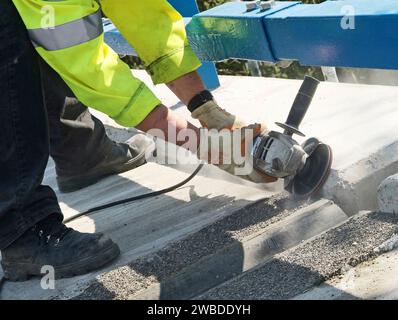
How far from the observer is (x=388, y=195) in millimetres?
2773

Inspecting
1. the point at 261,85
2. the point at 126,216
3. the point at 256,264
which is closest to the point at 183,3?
the point at 261,85

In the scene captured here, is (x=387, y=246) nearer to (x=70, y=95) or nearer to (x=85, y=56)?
(x=85, y=56)

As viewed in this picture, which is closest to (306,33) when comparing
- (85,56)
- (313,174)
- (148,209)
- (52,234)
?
(313,174)

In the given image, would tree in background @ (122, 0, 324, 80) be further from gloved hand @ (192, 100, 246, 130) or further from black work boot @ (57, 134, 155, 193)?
gloved hand @ (192, 100, 246, 130)

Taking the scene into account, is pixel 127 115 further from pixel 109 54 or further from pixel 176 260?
pixel 176 260

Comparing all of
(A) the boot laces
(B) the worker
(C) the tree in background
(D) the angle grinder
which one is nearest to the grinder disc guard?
(D) the angle grinder

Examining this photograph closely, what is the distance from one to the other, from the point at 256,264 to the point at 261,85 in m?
1.83

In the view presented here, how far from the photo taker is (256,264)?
2.71m

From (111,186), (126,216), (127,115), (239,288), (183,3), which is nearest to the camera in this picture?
(239,288)

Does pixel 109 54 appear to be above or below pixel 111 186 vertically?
above

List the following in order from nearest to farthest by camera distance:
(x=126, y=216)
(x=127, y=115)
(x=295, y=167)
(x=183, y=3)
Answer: (x=127, y=115), (x=295, y=167), (x=126, y=216), (x=183, y=3)

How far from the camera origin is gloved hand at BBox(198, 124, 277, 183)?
9.02ft

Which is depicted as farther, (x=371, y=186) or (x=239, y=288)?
(x=371, y=186)

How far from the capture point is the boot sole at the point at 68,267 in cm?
282
